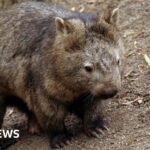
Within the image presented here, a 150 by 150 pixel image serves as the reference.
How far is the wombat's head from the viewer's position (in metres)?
6.61

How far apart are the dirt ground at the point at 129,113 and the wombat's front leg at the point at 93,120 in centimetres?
8

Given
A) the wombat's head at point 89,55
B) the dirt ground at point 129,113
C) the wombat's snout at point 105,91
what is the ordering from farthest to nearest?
the dirt ground at point 129,113, the wombat's head at point 89,55, the wombat's snout at point 105,91

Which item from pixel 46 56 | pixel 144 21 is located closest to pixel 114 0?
pixel 144 21

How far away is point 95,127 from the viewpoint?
7.51 meters

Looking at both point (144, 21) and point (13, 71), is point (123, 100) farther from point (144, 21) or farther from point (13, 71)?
point (144, 21)

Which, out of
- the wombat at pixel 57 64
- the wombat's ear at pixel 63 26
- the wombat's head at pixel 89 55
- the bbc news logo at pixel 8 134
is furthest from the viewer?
the bbc news logo at pixel 8 134

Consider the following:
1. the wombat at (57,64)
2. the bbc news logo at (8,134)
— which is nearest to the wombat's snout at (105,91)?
the wombat at (57,64)

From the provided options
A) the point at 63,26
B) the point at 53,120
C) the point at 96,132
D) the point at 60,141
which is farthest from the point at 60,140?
the point at 63,26

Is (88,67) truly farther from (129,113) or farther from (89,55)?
(129,113)

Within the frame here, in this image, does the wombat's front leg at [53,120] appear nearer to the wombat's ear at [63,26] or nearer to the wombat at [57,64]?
the wombat at [57,64]

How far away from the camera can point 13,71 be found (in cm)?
755

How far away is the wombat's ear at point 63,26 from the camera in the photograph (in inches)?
271

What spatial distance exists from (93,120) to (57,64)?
98 centimetres

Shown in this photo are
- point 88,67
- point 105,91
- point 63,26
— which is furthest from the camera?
point 63,26
